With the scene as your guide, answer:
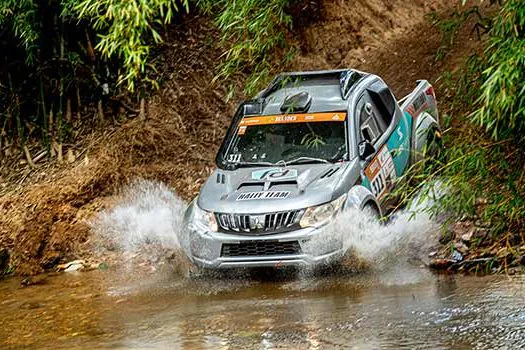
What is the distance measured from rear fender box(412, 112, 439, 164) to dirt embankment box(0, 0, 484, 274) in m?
3.60

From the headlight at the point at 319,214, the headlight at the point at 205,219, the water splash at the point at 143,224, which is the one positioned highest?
the headlight at the point at 319,214

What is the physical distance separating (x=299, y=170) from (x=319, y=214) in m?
0.73

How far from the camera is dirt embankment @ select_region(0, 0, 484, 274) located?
1404cm

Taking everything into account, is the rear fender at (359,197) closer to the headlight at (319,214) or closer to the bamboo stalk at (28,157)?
the headlight at (319,214)

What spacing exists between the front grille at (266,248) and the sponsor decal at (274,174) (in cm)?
79

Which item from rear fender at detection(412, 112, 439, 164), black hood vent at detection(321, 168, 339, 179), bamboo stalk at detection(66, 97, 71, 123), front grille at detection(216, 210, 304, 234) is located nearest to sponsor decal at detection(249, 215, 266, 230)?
front grille at detection(216, 210, 304, 234)

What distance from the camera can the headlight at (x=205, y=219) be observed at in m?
10.9

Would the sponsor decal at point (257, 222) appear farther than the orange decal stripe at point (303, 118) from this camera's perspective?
No

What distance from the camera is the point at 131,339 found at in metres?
9.37

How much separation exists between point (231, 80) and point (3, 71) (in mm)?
3600

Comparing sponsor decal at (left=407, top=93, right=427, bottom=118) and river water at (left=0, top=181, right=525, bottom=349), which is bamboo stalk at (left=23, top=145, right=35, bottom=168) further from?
sponsor decal at (left=407, top=93, right=427, bottom=118)

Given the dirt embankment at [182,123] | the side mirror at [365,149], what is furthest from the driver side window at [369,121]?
the dirt embankment at [182,123]

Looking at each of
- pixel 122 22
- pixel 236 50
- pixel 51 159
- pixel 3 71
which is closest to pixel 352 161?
pixel 236 50

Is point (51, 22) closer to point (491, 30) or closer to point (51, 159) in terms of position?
point (51, 159)
